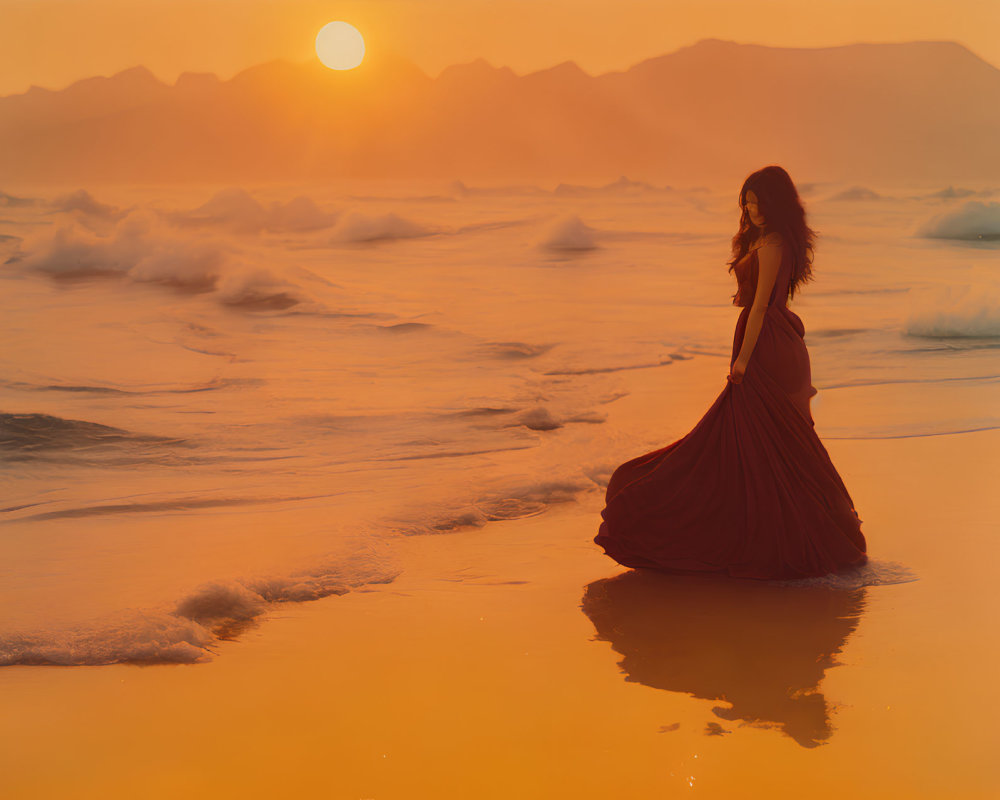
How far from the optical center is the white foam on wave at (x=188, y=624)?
6.57 ft

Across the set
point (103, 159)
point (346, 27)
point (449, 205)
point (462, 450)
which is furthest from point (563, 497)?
point (103, 159)

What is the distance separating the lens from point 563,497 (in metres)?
3.11

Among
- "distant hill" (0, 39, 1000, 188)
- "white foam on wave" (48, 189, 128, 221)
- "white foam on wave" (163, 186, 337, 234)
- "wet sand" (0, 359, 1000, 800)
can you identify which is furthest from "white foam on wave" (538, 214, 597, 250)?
"wet sand" (0, 359, 1000, 800)

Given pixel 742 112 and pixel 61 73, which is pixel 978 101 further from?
pixel 61 73

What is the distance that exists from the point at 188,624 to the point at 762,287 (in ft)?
5.05

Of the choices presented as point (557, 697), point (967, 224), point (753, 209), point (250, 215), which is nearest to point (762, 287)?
point (753, 209)

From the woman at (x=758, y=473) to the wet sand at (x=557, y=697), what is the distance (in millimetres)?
91

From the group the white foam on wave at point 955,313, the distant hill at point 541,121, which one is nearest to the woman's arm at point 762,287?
the distant hill at point 541,121

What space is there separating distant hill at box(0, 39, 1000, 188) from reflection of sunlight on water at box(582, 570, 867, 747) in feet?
9.75

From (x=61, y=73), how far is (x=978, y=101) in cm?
442

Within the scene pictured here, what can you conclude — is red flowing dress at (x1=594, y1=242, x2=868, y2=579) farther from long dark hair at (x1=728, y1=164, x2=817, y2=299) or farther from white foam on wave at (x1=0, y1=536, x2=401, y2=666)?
white foam on wave at (x1=0, y1=536, x2=401, y2=666)

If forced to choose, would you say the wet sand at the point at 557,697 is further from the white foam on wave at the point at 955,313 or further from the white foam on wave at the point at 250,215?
the white foam on wave at the point at 955,313

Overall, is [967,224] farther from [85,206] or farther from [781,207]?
[85,206]

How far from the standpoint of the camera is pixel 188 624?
81.9 inches
